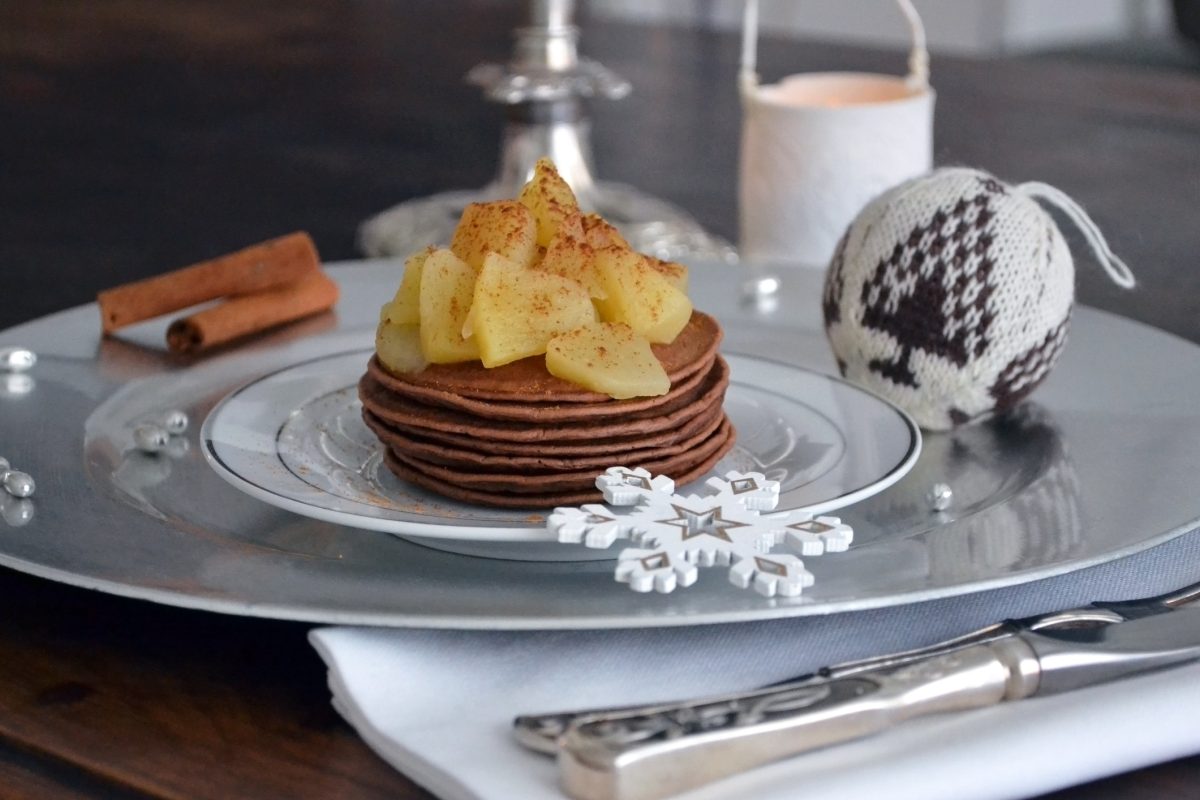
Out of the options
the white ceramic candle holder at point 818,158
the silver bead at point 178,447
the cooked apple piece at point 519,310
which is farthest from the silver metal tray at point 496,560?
the white ceramic candle holder at point 818,158

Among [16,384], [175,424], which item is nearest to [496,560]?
[175,424]

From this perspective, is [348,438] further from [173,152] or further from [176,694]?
[173,152]

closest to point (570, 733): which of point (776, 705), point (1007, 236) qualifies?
point (776, 705)

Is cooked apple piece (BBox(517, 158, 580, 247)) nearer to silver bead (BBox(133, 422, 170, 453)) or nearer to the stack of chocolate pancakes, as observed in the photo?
the stack of chocolate pancakes

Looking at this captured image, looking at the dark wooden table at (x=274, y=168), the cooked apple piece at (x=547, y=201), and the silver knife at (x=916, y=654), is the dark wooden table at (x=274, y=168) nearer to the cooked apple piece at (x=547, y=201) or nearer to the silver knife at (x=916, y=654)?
the silver knife at (x=916, y=654)

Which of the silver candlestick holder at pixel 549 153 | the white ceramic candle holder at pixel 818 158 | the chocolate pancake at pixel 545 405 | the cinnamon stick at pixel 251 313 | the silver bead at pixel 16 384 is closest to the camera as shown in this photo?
the chocolate pancake at pixel 545 405

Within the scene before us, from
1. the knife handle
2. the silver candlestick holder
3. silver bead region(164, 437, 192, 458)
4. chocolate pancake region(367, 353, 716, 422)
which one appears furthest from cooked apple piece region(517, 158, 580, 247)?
the silver candlestick holder

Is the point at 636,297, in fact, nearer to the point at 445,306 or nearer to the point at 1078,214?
the point at 445,306
